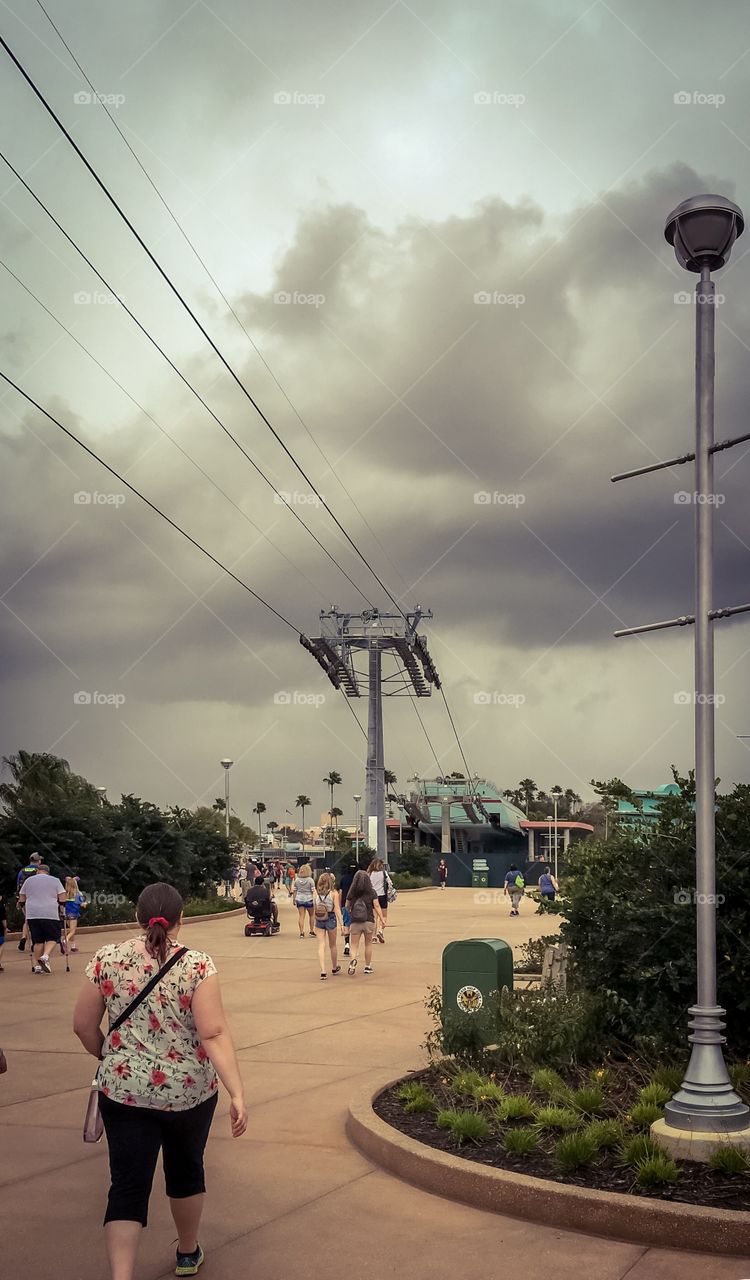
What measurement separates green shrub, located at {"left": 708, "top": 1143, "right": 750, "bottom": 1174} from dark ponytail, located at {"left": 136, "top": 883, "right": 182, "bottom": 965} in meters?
3.19

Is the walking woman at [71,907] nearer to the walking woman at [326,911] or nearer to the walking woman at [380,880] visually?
the walking woman at [326,911]

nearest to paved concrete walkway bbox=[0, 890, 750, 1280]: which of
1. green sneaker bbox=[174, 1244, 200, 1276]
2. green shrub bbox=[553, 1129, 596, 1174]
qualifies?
green sneaker bbox=[174, 1244, 200, 1276]

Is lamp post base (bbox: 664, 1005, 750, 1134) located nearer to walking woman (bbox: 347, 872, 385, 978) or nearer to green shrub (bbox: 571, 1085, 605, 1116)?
green shrub (bbox: 571, 1085, 605, 1116)

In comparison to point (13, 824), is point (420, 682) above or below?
above

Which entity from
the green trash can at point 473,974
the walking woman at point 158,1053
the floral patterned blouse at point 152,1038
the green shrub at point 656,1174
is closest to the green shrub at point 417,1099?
the green trash can at point 473,974

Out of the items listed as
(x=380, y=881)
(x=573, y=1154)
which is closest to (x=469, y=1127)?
(x=573, y=1154)

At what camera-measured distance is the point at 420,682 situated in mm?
50375

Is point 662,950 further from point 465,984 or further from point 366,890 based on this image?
point 366,890

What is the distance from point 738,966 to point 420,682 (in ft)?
139

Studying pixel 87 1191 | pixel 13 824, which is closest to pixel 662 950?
pixel 87 1191

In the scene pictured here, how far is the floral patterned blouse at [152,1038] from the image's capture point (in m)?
4.58

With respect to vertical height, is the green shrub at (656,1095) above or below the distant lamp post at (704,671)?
below

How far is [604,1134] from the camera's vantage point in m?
6.36

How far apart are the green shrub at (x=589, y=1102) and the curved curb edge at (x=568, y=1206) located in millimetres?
1052
